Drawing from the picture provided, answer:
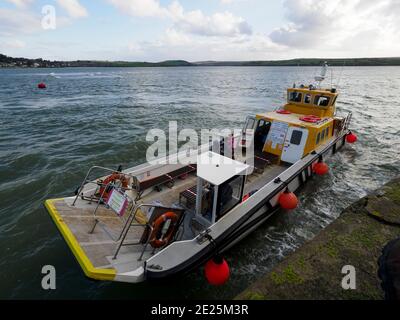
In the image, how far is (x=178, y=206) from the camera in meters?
6.98

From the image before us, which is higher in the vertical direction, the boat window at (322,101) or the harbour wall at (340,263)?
the boat window at (322,101)

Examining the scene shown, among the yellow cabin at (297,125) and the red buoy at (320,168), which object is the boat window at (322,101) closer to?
the yellow cabin at (297,125)

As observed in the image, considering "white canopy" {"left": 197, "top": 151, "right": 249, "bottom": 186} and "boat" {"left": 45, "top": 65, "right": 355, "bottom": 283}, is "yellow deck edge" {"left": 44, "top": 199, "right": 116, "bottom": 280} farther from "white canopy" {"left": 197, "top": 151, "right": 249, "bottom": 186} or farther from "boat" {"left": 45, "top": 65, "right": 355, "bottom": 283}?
"white canopy" {"left": 197, "top": 151, "right": 249, "bottom": 186}

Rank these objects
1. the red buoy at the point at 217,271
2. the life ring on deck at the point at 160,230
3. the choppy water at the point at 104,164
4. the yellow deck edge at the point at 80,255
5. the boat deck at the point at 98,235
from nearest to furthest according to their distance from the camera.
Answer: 1. the yellow deck edge at the point at 80,255
2. the boat deck at the point at 98,235
3. the red buoy at the point at 217,271
4. the life ring on deck at the point at 160,230
5. the choppy water at the point at 104,164

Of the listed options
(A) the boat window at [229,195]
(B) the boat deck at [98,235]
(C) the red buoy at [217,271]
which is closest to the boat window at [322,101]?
(A) the boat window at [229,195]

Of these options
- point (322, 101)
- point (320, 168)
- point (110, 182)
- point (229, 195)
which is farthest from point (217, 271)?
point (322, 101)

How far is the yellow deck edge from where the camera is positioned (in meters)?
4.43

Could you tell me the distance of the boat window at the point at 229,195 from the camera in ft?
19.3

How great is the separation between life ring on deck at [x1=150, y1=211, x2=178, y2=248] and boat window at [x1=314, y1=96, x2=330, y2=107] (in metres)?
9.03

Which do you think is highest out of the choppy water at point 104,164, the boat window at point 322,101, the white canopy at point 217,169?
the boat window at point 322,101

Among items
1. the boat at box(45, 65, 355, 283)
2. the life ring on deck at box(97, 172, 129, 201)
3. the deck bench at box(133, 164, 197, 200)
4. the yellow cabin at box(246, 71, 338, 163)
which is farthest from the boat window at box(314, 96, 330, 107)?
the life ring on deck at box(97, 172, 129, 201)

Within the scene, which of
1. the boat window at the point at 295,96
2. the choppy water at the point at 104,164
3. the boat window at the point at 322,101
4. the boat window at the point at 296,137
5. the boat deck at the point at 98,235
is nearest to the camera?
the boat deck at the point at 98,235

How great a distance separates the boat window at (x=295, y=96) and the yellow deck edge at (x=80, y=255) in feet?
34.5
